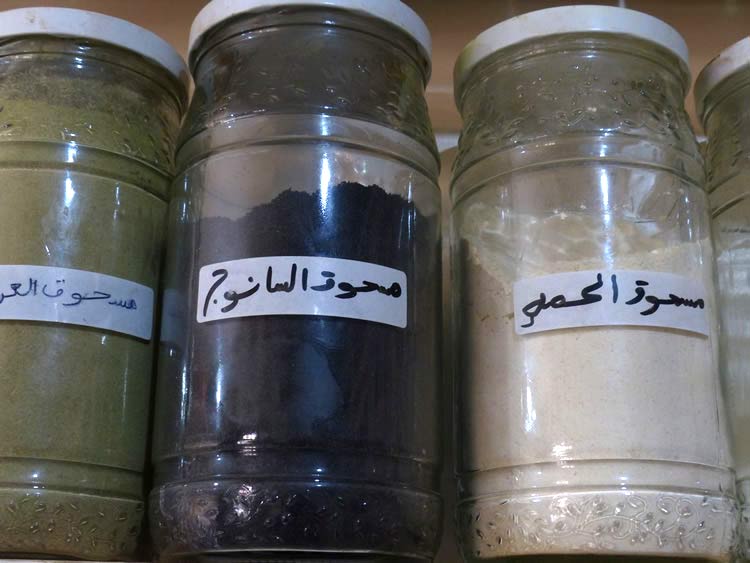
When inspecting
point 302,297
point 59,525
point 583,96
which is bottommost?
point 59,525

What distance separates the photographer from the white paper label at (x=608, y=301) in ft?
1.76

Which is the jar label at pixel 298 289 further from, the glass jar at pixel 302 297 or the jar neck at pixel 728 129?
the jar neck at pixel 728 129

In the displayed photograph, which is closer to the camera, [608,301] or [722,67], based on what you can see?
[608,301]

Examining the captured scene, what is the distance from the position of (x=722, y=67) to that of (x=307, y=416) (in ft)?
1.39

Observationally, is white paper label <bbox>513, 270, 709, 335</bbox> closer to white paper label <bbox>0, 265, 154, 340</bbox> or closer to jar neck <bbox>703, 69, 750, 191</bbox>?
jar neck <bbox>703, 69, 750, 191</bbox>

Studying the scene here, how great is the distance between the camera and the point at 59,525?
528mm

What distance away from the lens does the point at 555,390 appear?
0.54 m

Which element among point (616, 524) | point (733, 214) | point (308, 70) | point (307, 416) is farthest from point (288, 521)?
point (733, 214)

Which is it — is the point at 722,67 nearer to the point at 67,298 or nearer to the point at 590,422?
the point at 590,422

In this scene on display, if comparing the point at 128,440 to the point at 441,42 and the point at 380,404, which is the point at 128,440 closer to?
the point at 380,404

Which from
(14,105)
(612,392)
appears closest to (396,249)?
(612,392)

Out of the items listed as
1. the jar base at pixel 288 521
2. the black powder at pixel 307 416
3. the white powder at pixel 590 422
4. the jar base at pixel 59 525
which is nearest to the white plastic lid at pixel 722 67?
the white powder at pixel 590 422

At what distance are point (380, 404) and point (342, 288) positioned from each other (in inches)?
2.9

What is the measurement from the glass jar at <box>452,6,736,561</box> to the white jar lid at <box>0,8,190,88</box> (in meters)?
0.24
